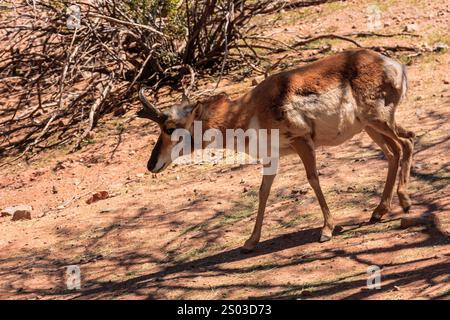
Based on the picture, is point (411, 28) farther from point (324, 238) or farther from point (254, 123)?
point (324, 238)

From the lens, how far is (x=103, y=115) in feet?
45.4

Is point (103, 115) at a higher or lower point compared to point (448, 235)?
higher

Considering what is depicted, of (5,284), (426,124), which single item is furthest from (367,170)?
(5,284)

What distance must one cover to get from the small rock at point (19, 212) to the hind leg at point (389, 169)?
4.63 metres

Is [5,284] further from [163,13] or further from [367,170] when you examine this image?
[163,13]

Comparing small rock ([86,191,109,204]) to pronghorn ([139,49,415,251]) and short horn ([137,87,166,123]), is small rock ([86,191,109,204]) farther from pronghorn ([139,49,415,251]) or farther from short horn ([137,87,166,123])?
short horn ([137,87,166,123])

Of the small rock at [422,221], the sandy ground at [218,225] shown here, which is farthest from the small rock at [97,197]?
the small rock at [422,221]

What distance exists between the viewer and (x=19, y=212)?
34.3 ft

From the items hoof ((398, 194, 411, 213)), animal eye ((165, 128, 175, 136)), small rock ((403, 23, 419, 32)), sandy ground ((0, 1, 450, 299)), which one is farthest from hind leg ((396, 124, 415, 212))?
small rock ((403, 23, 419, 32))

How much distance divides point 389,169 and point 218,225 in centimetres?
188

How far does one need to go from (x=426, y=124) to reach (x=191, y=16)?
5.82 meters

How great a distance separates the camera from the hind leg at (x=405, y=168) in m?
7.94

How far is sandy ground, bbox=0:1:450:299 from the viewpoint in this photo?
6711 mm

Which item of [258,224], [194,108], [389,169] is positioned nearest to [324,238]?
[258,224]
